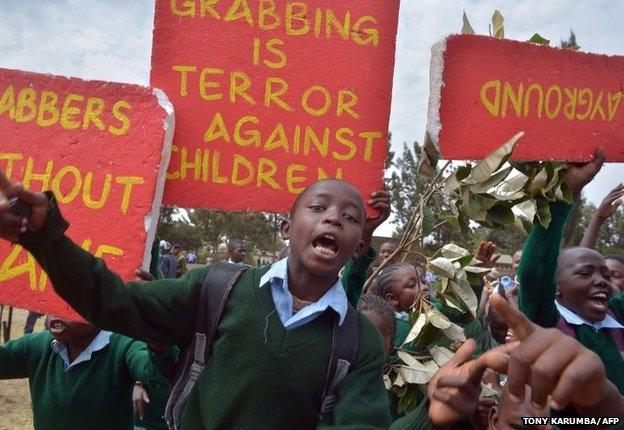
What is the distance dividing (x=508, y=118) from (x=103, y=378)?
6.84 feet

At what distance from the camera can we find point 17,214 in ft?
4.32

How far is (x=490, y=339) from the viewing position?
3898mm

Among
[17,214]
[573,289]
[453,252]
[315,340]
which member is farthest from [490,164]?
[17,214]

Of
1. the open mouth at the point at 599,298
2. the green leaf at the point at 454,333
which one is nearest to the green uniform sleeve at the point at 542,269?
the open mouth at the point at 599,298

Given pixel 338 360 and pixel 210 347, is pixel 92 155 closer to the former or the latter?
pixel 210 347

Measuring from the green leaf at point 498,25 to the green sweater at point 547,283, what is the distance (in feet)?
2.78

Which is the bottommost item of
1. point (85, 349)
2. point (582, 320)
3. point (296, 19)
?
point (85, 349)

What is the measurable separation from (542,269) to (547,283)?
0.06 meters

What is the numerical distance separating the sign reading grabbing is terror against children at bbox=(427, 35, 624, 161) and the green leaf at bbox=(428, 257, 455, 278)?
1.90 feet

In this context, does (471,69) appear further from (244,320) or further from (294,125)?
(244,320)

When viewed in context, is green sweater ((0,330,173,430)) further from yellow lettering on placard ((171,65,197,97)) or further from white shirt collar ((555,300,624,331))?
white shirt collar ((555,300,624,331))

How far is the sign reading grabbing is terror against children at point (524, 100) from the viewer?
Result: 2.29 m

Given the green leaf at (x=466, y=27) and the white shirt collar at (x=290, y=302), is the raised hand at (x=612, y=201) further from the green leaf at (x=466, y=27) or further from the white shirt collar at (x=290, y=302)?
the white shirt collar at (x=290, y=302)

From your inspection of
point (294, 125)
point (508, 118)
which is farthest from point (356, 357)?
point (508, 118)
